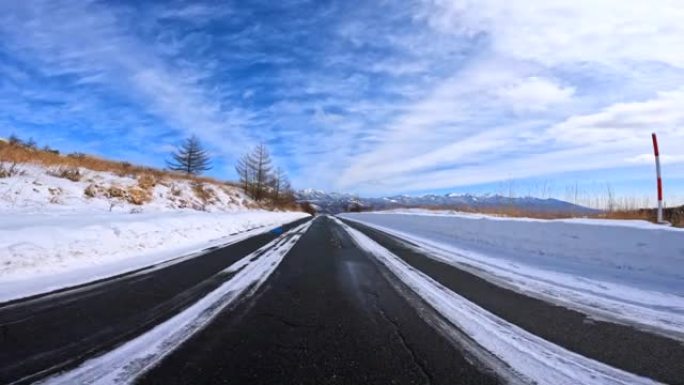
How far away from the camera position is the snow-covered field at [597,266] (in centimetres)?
535

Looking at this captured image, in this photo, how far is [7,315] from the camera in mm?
4551

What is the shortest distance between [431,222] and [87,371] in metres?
21.4

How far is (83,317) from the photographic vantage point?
454cm

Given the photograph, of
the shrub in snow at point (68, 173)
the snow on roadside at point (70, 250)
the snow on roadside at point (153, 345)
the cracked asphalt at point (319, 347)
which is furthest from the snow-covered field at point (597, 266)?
the shrub in snow at point (68, 173)

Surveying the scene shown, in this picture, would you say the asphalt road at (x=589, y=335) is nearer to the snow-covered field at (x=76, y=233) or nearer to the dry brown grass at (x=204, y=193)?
the snow-covered field at (x=76, y=233)

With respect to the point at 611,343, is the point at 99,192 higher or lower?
higher

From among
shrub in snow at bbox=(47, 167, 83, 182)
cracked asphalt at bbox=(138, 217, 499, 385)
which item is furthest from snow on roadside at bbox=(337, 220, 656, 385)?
shrub in snow at bbox=(47, 167, 83, 182)

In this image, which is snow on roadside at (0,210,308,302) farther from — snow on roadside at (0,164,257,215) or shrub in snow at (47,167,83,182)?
shrub in snow at (47,167,83,182)

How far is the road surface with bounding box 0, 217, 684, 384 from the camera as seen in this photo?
3.06 meters

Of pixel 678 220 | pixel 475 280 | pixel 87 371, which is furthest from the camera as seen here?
pixel 678 220

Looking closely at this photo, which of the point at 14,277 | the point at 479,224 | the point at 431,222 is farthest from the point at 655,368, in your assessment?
the point at 431,222

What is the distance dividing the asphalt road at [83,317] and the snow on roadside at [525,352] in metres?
3.20

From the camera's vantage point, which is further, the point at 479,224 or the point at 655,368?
the point at 479,224

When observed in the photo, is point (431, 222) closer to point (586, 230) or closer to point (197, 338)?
point (586, 230)
